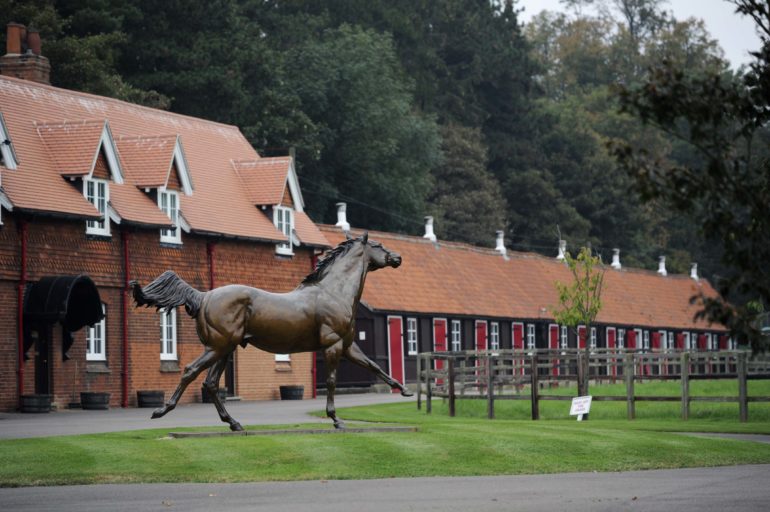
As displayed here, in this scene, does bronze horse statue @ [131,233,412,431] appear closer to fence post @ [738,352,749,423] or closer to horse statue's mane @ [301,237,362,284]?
horse statue's mane @ [301,237,362,284]

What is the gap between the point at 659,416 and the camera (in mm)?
33219

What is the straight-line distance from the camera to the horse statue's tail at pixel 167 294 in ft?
72.1

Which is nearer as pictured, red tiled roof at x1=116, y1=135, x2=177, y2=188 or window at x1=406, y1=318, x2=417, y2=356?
red tiled roof at x1=116, y1=135, x2=177, y2=188

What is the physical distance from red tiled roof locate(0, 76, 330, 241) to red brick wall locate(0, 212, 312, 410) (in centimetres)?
58

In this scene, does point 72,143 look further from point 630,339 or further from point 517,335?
point 630,339

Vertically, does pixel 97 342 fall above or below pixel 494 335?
above

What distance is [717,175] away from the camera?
12508 millimetres

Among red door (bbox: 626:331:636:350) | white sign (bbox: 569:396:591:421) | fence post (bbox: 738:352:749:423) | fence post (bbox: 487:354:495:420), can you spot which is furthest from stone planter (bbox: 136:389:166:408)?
red door (bbox: 626:331:636:350)

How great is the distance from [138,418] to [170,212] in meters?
12.4

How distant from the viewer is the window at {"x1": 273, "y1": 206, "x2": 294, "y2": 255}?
4816 cm

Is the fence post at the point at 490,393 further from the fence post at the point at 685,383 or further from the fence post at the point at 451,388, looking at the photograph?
the fence post at the point at 685,383

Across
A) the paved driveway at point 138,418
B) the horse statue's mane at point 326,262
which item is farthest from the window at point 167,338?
the horse statue's mane at point 326,262

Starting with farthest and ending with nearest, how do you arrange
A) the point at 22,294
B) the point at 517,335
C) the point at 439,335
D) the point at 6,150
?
the point at 517,335, the point at 439,335, the point at 6,150, the point at 22,294

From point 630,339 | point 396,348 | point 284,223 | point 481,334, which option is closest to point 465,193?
point 630,339
